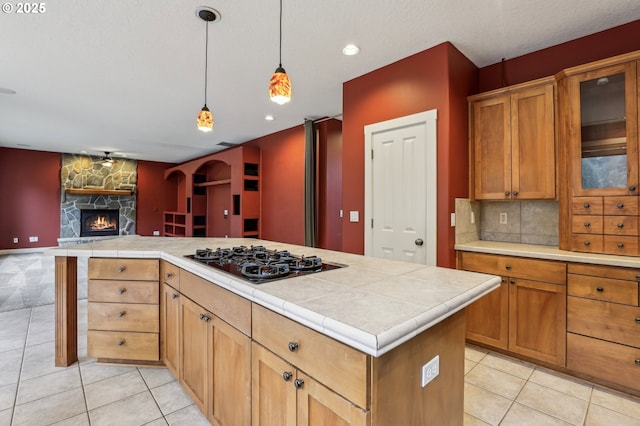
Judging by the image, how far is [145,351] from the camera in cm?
227

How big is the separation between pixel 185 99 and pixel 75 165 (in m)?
6.36

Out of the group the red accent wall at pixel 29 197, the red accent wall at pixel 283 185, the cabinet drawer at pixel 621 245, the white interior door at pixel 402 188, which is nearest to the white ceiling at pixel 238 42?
the white interior door at pixel 402 188

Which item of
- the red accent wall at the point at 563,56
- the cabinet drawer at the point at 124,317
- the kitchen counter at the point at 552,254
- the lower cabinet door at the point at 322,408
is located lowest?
the cabinet drawer at the point at 124,317

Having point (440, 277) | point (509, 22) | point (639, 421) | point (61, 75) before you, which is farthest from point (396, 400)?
point (61, 75)

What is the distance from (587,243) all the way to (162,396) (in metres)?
3.18

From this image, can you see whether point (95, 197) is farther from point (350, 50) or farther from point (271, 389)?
point (271, 389)

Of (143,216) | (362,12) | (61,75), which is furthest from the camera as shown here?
(143,216)

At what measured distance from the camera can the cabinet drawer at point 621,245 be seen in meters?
2.10

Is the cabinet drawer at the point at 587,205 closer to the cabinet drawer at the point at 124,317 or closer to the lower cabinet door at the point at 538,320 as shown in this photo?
the lower cabinet door at the point at 538,320

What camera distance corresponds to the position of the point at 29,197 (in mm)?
7602

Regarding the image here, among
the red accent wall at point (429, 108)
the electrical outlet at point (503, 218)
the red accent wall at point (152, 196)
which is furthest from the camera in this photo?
the red accent wall at point (152, 196)

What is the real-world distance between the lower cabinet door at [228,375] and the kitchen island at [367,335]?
3 centimetres

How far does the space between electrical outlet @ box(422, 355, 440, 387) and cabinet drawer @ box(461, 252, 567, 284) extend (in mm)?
1710

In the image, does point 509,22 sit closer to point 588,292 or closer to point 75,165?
point 588,292
